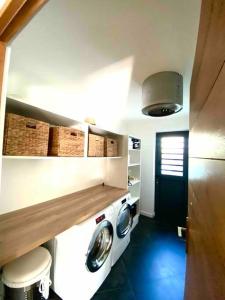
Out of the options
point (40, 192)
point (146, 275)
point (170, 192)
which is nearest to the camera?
point (40, 192)

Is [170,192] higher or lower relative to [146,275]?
higher

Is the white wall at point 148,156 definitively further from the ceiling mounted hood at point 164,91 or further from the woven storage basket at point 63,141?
the woven storage basket at point 63,141

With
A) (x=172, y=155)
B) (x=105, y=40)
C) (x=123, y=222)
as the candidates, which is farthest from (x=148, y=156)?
(x=105, y=40)

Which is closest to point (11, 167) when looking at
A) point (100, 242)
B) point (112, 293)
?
point (100, 242)

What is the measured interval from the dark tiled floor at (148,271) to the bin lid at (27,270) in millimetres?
936

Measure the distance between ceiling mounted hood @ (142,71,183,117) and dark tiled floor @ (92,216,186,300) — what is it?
2.07 metres

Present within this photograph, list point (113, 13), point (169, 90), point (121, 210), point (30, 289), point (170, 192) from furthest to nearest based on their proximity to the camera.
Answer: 1. point (170, 192)
2. point (121, 210)
3. point (169, 90)
4. point (30, 289)
5. point (113, 13)

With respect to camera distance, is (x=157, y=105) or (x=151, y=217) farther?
(x=151, y=217)

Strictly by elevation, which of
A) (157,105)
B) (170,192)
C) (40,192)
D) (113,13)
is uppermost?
(113,13)

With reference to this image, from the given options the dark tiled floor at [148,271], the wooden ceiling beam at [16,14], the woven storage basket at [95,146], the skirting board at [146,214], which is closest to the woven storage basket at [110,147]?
the woven storage basket at [95,146]

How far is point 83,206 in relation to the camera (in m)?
1.70

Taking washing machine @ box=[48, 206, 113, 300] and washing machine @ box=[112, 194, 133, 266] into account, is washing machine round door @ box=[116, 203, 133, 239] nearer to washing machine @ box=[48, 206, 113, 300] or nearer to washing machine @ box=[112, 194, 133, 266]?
washing machine @ box=[112, 194, 133, 266]

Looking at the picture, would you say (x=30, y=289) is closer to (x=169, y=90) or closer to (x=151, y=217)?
(x=169, y=90)

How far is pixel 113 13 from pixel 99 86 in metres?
1.00
